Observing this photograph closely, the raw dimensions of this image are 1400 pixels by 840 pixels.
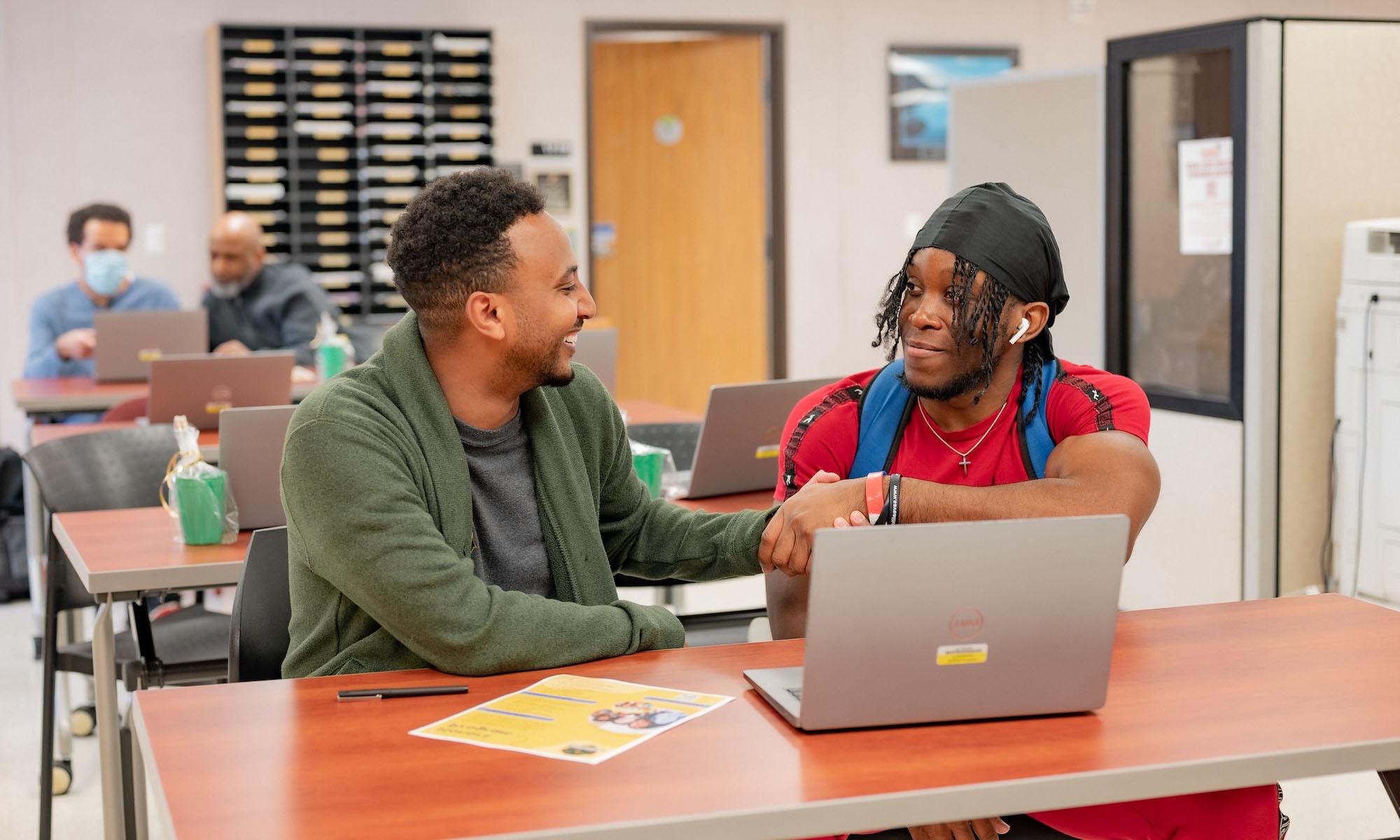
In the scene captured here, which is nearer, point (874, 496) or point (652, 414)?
point (874, 496)

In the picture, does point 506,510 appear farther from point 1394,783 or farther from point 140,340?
point 140,340

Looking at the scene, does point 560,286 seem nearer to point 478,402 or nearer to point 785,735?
Result: point 478,402

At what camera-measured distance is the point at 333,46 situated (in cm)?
740

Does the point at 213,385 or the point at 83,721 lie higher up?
the point at 213,385

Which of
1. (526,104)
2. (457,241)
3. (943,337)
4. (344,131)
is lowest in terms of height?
(943,337)

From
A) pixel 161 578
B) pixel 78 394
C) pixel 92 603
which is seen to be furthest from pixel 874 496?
pixel 78 394

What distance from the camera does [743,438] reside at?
320cm

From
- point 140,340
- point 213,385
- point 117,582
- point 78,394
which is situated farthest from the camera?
point 140,340

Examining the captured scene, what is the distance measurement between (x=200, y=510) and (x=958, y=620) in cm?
178

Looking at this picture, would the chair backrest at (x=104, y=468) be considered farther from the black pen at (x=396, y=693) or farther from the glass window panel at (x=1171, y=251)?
the glass window panel at (x=1171, y=251)

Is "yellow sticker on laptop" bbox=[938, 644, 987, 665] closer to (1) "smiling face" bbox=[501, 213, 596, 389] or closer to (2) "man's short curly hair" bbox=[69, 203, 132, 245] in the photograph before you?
(1) "smiling face" bbox=[501, 213, 596, 389]

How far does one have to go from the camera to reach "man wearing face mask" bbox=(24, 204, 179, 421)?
5.77m

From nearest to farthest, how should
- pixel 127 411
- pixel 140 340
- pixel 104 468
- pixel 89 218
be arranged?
pixel 104 468 < pixel 127 411 < pixel 140 340 < pixel 89 218

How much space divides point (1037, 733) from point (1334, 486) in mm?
3451
